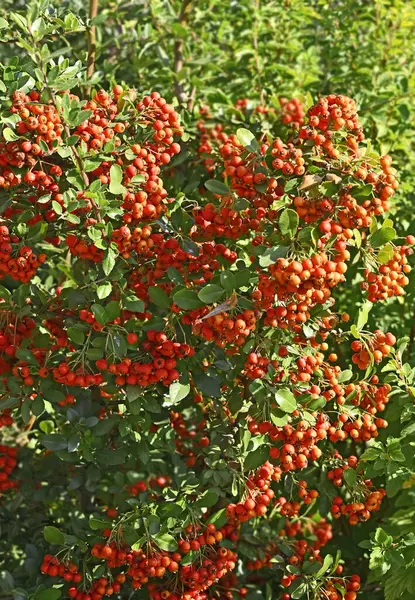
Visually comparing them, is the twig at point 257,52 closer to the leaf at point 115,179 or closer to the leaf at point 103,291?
the leaf at point 115,179

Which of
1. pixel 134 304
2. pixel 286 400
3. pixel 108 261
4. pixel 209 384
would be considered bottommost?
pixel 209 384

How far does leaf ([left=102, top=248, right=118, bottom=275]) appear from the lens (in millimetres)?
2110

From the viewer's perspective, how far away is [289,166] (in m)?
2.06

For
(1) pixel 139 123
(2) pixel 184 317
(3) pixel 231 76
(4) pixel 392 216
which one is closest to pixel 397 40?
(3) pixel 231 76

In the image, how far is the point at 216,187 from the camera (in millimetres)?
2225

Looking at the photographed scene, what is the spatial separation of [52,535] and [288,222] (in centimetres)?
113

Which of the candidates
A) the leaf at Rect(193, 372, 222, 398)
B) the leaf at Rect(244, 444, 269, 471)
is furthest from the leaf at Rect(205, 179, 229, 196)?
the leaf at Rect(244, 444, 269, 471)

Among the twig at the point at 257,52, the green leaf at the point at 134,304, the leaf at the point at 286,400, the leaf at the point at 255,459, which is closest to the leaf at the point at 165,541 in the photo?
the leaf at the point at 255,459

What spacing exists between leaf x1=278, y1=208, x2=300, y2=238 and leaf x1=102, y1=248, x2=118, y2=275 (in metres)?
0.46

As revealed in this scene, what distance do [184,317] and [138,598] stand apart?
112cm

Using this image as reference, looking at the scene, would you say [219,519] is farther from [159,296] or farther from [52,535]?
[159,296]

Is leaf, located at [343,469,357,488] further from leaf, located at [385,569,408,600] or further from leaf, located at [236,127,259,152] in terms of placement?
leaf, located at [236,127,259,152]

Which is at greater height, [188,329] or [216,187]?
[216,187]

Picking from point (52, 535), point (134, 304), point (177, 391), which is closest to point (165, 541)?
point (52, 535)
